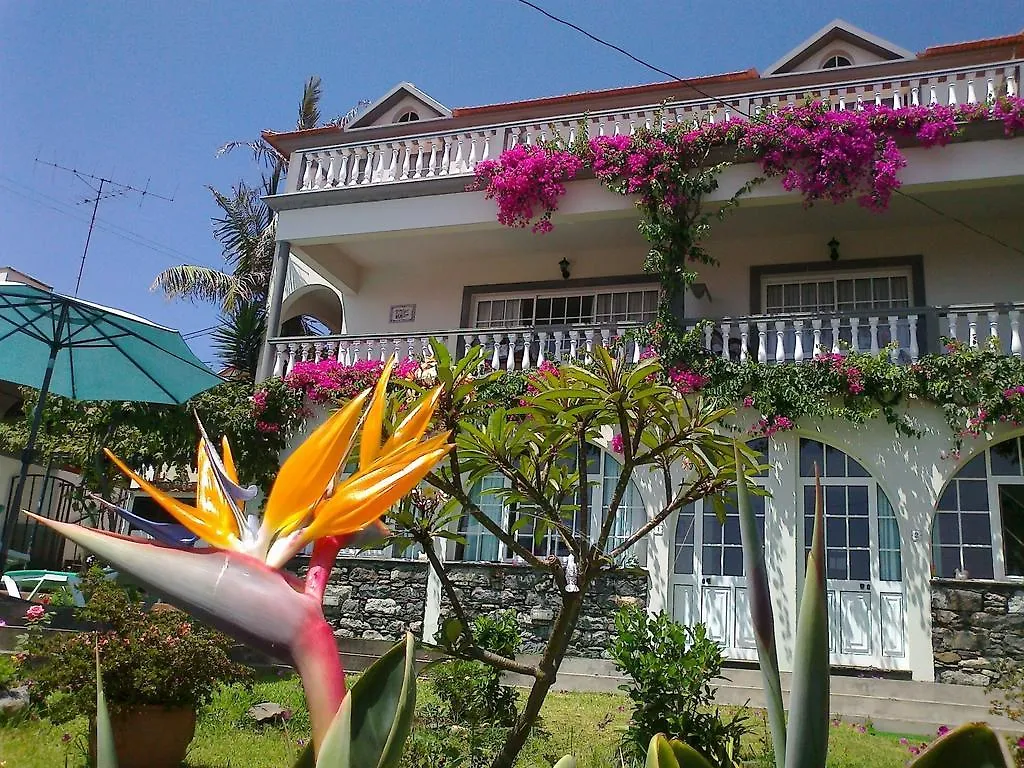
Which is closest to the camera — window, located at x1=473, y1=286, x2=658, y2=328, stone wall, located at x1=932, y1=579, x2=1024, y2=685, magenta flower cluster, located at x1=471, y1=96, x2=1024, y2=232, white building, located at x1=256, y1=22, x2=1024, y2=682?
stone wall, located at x1=932, y1=579, x2=1024, y2=685

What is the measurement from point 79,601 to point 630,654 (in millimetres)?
5846

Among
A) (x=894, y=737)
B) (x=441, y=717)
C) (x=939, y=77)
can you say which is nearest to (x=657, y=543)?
(x=894, y=737)

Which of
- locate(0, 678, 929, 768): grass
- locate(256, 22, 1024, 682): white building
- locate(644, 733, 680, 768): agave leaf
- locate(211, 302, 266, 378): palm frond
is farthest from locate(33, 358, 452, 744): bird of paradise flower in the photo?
locate(211, 302, 266, 378): palm frond

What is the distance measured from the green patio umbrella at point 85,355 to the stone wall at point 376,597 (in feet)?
15.1

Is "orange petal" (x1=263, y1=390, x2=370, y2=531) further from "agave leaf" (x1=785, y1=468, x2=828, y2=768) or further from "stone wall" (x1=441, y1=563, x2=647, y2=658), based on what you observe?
"stone wall" (x1=441, y1=563, x2=647, y2=658)

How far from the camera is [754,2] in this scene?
532 cm

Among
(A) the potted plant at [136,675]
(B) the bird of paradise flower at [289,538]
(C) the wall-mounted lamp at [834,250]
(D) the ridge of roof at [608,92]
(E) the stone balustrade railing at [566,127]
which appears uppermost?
(D) the ridge of roof at [608,92]

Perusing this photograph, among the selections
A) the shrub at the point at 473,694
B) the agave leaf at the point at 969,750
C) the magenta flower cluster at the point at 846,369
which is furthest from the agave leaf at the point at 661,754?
the magenta flower cluster at the point at 846,369

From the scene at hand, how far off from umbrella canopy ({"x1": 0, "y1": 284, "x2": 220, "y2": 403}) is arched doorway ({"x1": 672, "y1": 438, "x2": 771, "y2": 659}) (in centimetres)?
590

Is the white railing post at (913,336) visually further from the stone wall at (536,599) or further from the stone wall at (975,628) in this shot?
the stone wall at (536,599)

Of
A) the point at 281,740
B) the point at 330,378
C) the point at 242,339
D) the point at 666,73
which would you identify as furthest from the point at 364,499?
the point at 242,339

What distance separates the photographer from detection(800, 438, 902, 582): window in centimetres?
902

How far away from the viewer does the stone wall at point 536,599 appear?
917 cm

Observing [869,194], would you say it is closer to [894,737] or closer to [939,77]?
[939,77]
